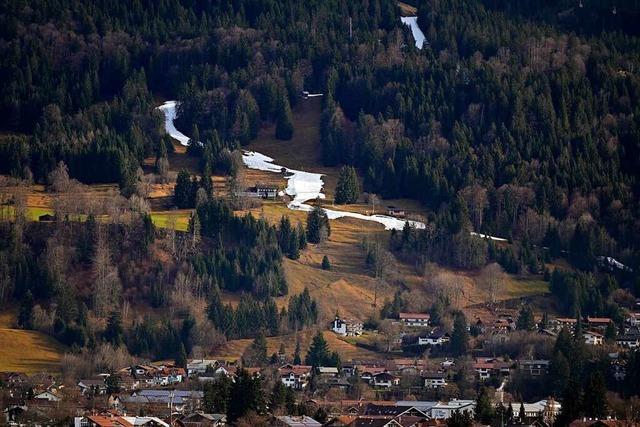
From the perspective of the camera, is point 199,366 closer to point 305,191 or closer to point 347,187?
point 347,187

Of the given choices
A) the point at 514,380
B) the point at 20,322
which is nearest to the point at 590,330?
the point at 514,380

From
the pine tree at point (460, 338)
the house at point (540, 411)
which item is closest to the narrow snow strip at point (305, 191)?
the pine tree at point (460, 338)

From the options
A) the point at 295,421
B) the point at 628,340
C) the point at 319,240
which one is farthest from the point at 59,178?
the point at 295,421

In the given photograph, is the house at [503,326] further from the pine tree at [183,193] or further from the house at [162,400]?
the pine tree at [183,193]

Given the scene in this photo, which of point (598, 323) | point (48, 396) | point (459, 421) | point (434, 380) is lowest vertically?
point (598, 323)

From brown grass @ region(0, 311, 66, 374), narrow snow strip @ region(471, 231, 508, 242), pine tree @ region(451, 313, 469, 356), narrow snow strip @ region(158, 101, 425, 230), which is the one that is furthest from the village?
narrow snow strip @ region(158, 101, 425, 230)

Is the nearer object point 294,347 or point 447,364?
point 447,364
